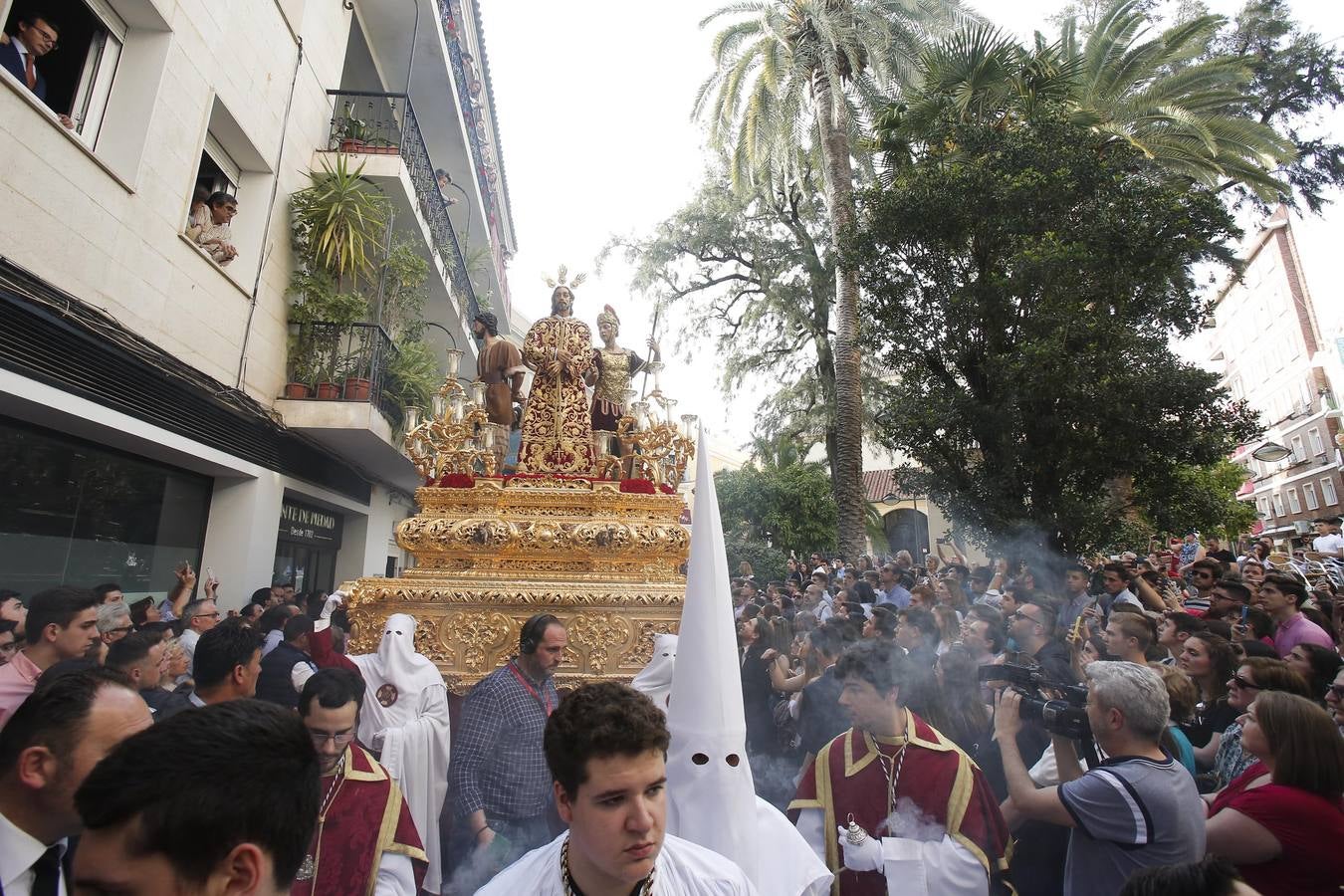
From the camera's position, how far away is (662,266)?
21.7 m

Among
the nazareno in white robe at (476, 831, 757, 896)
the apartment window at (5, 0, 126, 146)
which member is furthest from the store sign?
the nazareno in white robe at (476, 831, 757, 896)

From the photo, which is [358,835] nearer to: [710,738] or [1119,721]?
[710,738]

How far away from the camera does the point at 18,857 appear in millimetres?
1676

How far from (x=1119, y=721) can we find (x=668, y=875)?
5.56 ft

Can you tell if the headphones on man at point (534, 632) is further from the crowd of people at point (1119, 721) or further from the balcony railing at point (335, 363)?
the balcony railing at point (335, 363)

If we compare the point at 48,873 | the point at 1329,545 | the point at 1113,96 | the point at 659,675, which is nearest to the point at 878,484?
the point at 1329,545

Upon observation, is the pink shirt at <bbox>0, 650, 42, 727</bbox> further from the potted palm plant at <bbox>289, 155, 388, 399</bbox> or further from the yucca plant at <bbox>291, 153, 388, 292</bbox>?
the yucca plant at <bbox>291, 153, 388, 292</bbox>

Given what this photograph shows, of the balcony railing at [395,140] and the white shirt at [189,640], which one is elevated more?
the balcony railing at [395,140]

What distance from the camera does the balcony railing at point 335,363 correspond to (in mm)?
10000

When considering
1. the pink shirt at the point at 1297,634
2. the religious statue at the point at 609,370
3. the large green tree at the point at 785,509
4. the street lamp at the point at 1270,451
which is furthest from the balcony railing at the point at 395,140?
the street lamp at the point at 1270,451

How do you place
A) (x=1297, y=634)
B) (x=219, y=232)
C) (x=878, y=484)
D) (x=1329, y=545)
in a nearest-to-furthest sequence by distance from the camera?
1. (x=1297, y=634)
2. (x=219, y=232)
3. (x=1329, y=545)
4. (x=878, y=484)

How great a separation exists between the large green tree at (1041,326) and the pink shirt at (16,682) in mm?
9225

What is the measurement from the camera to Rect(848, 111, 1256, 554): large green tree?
8.73m

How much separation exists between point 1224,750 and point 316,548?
500 inches
